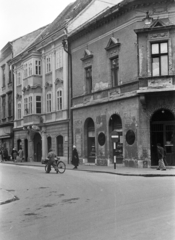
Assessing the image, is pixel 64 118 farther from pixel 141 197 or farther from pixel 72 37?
pixel 141 197

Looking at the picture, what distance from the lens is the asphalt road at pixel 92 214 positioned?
6918mm

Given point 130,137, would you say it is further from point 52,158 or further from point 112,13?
point 112,13

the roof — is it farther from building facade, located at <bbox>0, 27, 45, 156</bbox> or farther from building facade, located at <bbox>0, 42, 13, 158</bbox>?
building facade, located at <bbox>0, 42, 13, 158</bbox>

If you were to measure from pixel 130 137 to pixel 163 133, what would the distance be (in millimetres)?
2176

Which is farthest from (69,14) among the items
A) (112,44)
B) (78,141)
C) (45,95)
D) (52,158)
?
(52,158)

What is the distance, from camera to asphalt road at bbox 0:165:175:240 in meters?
6.92

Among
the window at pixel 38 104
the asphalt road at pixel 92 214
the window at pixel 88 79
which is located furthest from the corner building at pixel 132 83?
the asphalt road at pixel 92 214

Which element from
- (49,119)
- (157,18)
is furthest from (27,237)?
(49,119)

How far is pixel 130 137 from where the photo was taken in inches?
936

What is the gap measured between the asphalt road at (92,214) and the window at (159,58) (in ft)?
34.4

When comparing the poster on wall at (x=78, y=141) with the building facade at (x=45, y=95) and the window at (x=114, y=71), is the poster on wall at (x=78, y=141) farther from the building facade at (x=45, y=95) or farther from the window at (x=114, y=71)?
the window at (x=114, y=71)

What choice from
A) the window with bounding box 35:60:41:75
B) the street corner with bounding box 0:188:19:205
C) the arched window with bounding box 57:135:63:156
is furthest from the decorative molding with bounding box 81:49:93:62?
the street corner with bounding box 0:188:19:205

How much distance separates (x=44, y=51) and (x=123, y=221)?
1162 inches

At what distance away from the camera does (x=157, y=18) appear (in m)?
22.8
